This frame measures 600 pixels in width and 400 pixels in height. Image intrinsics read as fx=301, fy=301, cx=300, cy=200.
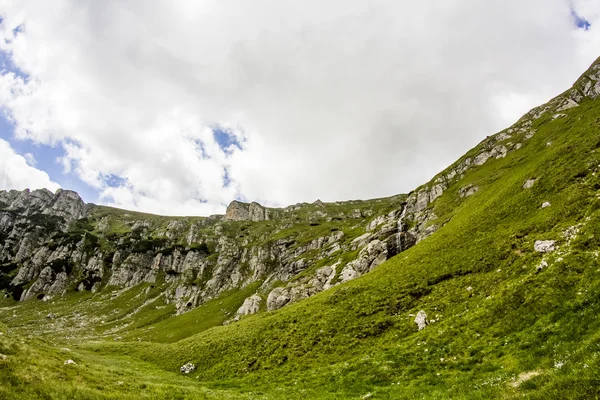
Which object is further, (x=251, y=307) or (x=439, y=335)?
(x=251, y=307)

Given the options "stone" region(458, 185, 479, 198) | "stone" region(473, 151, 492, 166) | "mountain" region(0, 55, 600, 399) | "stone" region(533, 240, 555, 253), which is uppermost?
"stone" region(473, 151, 492, 166)

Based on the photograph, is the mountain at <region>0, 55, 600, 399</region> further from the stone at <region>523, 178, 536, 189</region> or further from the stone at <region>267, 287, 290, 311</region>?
the stone at <region>267, 287, 290, 311</region>

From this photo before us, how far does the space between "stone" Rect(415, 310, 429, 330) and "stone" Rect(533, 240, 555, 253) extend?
49.0 ft

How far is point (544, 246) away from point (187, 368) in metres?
47.1

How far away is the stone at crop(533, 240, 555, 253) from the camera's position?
3312 centimetres

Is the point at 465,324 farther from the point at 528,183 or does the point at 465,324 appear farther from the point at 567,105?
the point at 567,105

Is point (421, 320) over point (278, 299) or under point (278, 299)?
under

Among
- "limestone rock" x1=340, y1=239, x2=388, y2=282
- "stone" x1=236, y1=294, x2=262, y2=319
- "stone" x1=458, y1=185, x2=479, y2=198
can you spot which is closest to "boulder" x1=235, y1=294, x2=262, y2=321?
"stone" x1=236, y1=294, x2=262, y2=319

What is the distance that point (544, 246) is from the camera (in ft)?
112

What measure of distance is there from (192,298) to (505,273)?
553 feet

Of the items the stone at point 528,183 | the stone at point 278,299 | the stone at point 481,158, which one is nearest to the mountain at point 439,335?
the stone at point 528,183

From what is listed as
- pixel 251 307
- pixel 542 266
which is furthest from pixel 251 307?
pixel 542 266

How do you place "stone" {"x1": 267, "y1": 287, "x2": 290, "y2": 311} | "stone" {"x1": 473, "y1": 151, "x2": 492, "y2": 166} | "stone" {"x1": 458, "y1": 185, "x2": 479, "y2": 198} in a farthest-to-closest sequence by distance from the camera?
"stone" {"x1": 473, "y1": 151, "x2": 492, "y2": 166}
"stone" {"x1": 458, "y1": 185, "x2": 479, "y2": 198}
"stone" {"x1": 267, "y1": 287, "x2": 290, "y2": 311}

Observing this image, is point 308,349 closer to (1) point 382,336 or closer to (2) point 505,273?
(1) point 382,336
